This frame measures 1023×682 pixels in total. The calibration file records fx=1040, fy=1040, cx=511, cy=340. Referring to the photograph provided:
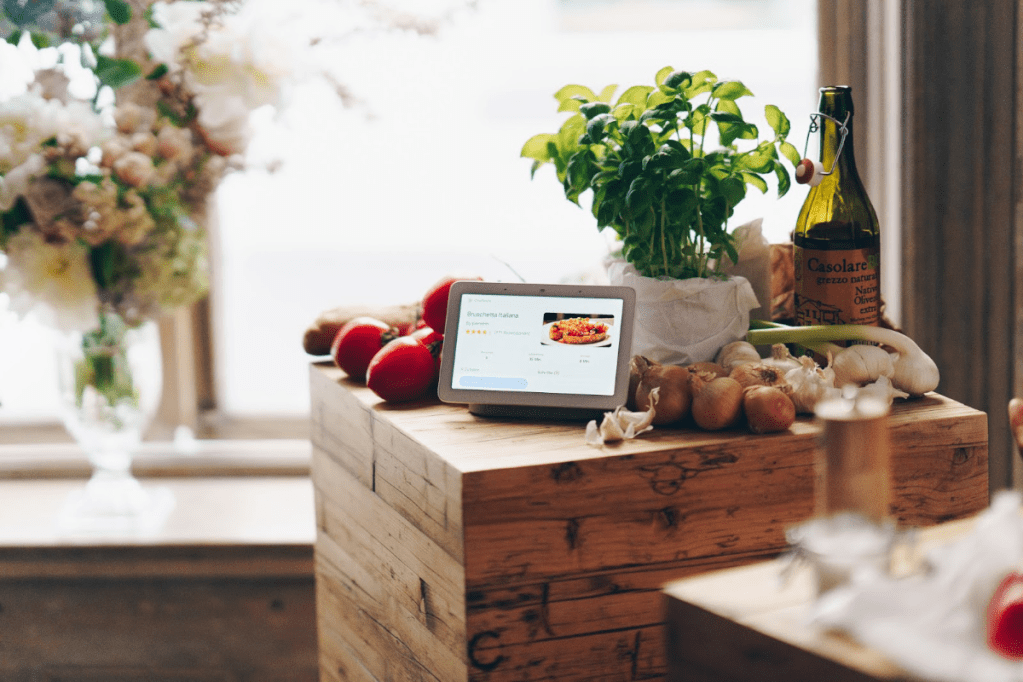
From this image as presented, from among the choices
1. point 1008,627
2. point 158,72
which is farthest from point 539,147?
point 1008,627

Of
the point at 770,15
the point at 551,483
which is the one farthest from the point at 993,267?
the point at 551,483

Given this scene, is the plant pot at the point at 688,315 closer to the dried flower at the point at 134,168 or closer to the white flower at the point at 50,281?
the dried flower at the point at 134,168

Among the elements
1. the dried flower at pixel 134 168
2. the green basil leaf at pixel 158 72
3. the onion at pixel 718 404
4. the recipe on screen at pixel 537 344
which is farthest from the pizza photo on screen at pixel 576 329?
the green basil leaf at pixel 158 72

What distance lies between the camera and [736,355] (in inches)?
42.4

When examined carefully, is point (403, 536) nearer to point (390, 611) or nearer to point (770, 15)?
point (390, 611)

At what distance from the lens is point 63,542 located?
1.69 meters

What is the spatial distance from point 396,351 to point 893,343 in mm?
521

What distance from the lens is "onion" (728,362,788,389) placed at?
101 cm

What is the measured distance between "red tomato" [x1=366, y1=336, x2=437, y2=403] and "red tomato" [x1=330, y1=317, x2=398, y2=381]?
6 centimetres

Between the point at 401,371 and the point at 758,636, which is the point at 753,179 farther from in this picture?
the point at 758,636

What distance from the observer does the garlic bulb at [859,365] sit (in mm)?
1051

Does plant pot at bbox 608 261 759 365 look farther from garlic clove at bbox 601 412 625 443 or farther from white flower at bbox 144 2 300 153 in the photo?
white flower at bbox 144 2 300 153

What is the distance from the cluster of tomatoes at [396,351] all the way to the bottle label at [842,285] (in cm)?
41

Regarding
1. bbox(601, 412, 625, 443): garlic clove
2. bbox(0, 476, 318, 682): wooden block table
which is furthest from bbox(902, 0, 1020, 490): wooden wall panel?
bbox(0, 476, 318, 682): wooden block table
